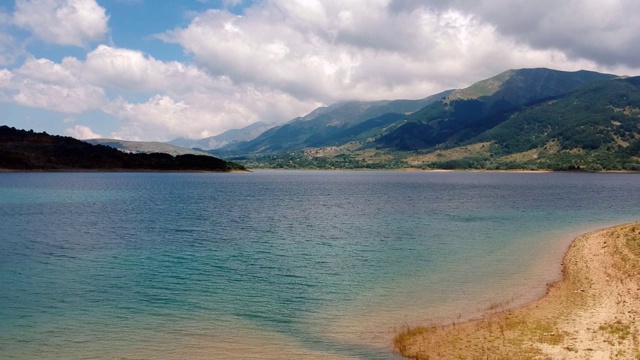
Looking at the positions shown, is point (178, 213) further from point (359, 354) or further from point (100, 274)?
point (359, 354)

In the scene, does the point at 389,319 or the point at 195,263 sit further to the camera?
the point at 195,263

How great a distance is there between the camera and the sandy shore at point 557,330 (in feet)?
83.3

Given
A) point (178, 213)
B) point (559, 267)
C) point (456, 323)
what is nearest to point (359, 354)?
point (456, 323)

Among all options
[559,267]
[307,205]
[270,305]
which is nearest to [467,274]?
[559,267]

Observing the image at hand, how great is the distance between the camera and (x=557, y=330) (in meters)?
28.9

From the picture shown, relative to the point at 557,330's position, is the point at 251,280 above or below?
below

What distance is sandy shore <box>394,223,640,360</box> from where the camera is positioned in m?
25.4

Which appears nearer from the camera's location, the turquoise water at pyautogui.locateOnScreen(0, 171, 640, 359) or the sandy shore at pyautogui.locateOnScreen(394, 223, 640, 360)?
the sandy shore at pyautogui.locateOnScreen(394, 223, 640, 360)

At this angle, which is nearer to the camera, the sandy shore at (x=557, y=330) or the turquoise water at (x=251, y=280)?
the sandy shore at (x=557, y=330)

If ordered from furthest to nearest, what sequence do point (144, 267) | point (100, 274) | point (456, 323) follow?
point (144, 267) < point (100, 274) < point (456, 323)

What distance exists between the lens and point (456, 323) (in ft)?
104

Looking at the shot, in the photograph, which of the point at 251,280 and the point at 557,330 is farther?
the point at 251,280

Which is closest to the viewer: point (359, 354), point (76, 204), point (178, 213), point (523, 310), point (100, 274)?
point (359, 354)

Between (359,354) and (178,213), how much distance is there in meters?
81.5
